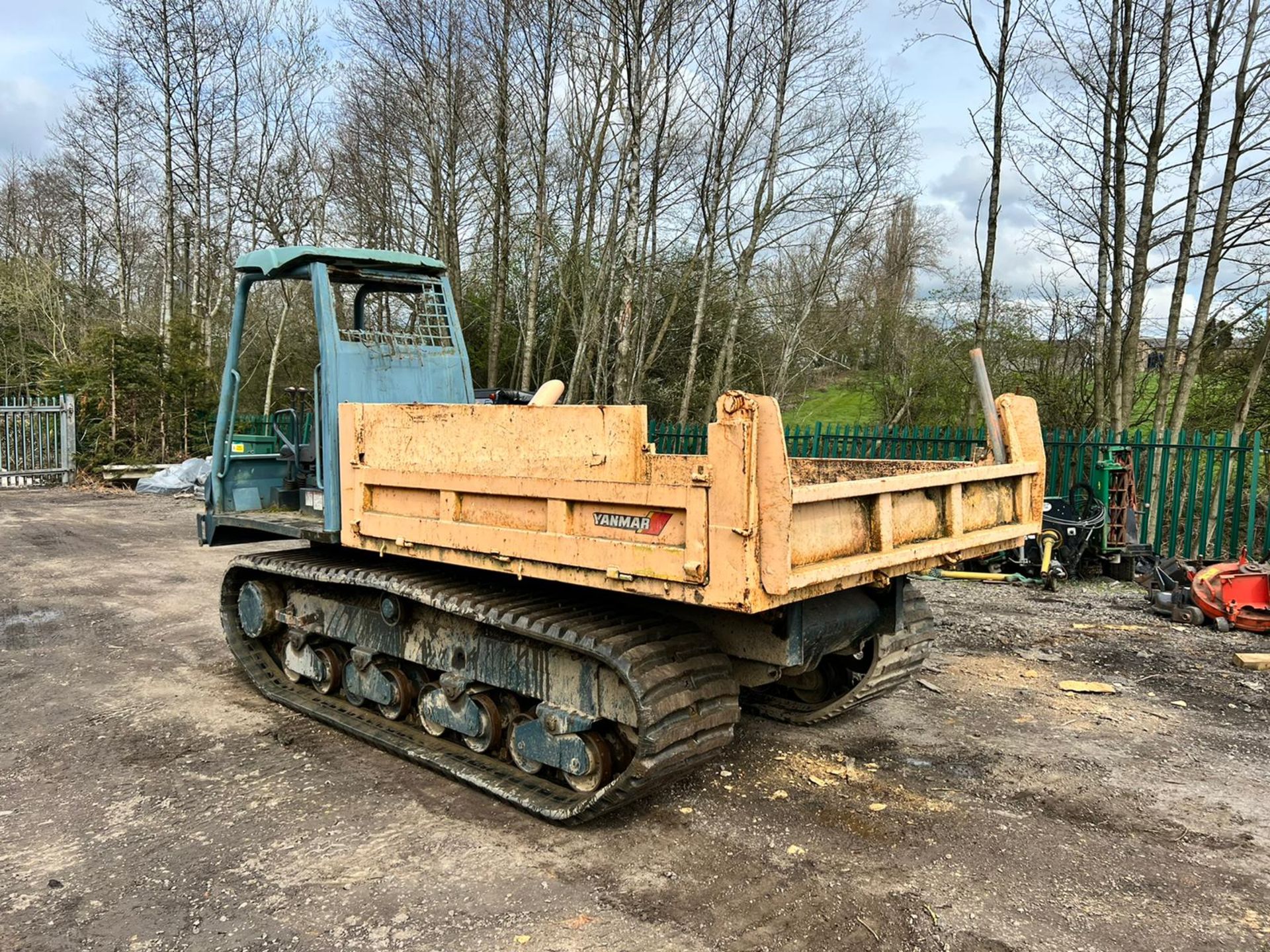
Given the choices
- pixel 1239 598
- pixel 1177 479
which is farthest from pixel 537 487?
pixel 1177 479

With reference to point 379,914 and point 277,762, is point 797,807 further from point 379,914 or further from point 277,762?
point 277,762

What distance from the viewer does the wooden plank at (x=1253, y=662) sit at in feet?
20.5

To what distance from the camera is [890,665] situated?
4.73m

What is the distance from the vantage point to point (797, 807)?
3.98 meters

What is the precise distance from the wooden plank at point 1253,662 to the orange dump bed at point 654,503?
122 inches

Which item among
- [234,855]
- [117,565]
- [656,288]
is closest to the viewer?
[234,855]

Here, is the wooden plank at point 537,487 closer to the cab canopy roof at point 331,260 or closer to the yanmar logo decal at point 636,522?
the yanmar logo decal at point 636,522

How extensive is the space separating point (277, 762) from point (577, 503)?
2.25m

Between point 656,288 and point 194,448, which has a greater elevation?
point 656,288

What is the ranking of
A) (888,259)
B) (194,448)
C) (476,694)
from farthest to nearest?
(888,259), (194,448), (476,694)

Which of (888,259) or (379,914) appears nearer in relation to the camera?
(379,914)

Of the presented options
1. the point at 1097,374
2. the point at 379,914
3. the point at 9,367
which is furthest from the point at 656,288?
the point at 9,367

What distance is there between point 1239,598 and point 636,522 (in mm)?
6426

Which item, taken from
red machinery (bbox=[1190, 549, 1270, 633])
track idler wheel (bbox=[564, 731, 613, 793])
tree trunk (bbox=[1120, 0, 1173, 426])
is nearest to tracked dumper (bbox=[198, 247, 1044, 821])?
track idler wheel (bbox=[564, 731, 613, 793])
